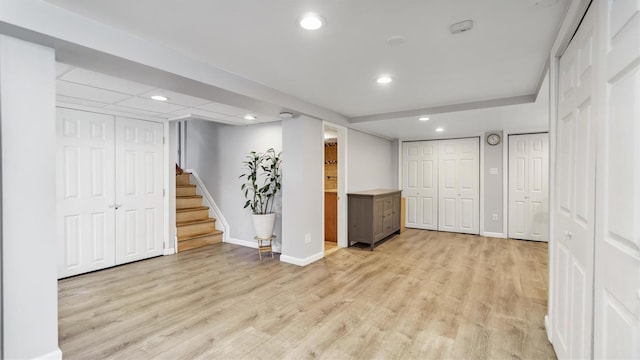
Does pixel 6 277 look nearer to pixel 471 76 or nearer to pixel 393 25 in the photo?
pixel 393 25

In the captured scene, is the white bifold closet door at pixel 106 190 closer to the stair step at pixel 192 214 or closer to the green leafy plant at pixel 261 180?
the stair step at pixel 192 214

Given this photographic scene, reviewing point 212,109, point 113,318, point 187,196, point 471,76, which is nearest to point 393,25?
point 471,76

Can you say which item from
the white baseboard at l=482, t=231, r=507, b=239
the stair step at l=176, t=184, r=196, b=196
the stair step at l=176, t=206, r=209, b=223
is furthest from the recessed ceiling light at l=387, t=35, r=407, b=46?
the white baseboard at l=482, t=231, r=507, b=239

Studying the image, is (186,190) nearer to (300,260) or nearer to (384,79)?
(300,260)

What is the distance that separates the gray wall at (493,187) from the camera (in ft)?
18.9

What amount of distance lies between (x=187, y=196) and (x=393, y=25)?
16.0ft

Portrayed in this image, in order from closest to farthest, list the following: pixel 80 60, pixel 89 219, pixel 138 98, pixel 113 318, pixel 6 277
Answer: pixel 6 277 < pixel 80 60 < pixel 113 318 < pixel 138 98 < pixel 89 219

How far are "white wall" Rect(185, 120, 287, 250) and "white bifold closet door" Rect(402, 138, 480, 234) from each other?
3.51 m

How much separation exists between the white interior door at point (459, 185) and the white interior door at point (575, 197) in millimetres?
4327

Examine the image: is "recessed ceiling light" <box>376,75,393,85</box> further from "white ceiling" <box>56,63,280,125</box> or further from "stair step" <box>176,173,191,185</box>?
"stair step" <box>176,173,191,185</box>

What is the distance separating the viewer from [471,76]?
2867 millimetres

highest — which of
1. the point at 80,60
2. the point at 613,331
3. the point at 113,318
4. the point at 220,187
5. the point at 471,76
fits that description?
the point at 471,76

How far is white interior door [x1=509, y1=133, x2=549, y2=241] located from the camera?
213 inches

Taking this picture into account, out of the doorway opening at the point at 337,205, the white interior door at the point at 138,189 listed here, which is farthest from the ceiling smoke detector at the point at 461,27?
the white interior door at the point at 138,189
